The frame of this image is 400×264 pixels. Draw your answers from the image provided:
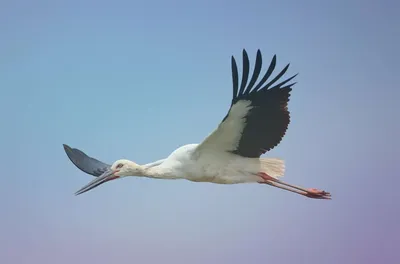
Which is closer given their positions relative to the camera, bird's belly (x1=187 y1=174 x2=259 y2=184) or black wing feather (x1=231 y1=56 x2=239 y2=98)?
black wing feather (x1=231 y1=56 x2=239 y2=98)

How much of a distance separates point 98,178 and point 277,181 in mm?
1410

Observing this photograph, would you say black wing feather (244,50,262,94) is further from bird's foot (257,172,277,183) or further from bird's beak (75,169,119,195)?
bird's beak (75,169,119,195)

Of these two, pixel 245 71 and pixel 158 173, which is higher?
pixel 245 71

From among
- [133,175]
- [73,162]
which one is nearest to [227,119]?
[133,175]

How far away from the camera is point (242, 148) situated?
Result: 5293 mm

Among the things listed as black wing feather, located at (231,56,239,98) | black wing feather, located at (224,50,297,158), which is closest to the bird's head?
black wing feather, located at (224,50,297,158)

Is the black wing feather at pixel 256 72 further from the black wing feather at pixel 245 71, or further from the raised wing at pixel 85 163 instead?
the raised wing at pixel 85 163

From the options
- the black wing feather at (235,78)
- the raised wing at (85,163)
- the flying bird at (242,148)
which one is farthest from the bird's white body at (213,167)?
the raised wing at (85,163)

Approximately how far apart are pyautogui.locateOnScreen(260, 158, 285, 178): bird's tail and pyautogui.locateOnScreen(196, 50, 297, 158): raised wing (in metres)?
0.09

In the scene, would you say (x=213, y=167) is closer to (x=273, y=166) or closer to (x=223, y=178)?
(x=223, y=178)

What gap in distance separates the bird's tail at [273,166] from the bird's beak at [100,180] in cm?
115

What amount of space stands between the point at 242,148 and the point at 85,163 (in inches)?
61.0

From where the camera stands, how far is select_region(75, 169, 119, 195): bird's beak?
561 centimetres

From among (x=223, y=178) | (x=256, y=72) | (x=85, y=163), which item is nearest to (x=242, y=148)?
(x=223, y=178)
